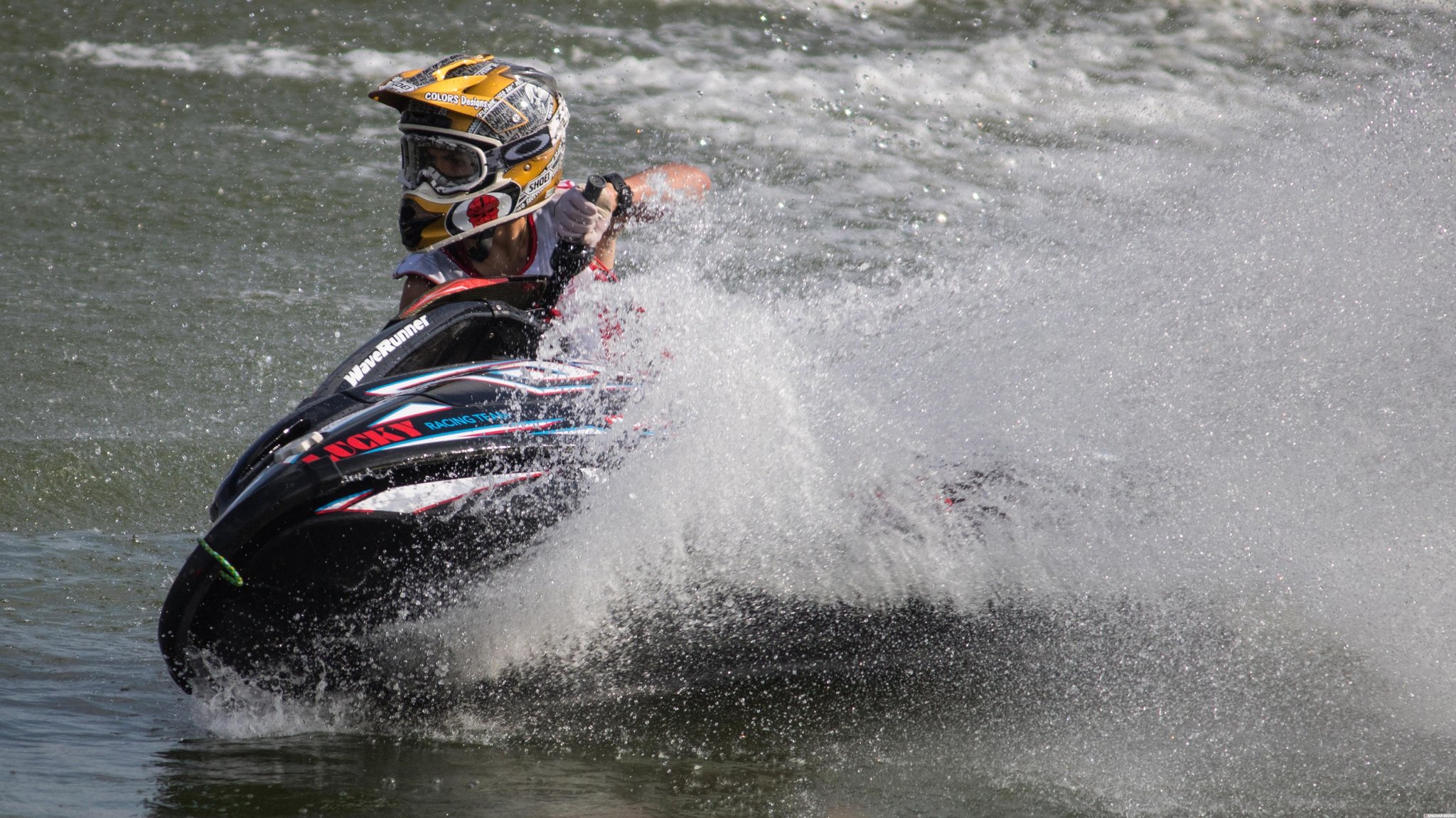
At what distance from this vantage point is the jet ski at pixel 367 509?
3.26 m

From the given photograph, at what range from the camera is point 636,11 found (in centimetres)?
1413

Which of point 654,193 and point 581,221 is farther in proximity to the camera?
point 654,193

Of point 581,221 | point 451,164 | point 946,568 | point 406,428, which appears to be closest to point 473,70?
point 451,164

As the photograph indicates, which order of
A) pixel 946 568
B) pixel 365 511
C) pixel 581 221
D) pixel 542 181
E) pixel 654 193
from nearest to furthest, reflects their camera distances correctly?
1. pixel 365 511
2. pixel 946 568
3. pixel 581 221
4. pixel 542 181
5. pixel 654 193

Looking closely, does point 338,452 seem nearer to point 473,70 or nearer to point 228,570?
point 228,570

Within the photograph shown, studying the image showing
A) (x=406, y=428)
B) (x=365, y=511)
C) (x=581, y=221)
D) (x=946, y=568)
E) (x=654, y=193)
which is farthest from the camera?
(x=654, y=193)

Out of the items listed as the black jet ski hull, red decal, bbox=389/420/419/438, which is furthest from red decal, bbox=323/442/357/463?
red decal, bbox=389/420/419/438

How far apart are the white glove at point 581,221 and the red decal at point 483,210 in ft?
0.70

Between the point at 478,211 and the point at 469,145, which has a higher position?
the point at 469,145

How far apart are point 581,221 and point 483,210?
0.32m

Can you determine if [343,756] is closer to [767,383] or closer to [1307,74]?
[767,383]

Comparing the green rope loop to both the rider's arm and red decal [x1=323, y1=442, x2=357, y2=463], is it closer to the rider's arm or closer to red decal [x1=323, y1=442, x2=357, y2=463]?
red decal [x1=323, y1=442, x2=357, y2=463]

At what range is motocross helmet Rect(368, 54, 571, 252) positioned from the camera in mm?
4039

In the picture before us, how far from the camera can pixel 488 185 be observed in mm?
4168
